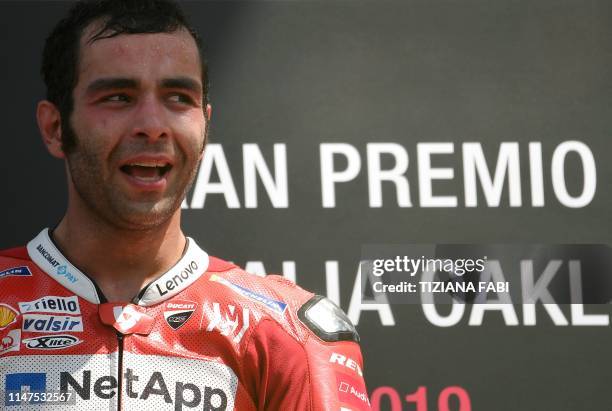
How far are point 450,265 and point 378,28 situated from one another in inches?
30.0

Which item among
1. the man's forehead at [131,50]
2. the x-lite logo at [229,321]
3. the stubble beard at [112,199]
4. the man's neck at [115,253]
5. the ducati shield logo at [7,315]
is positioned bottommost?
the x-lite logo at [229,321]

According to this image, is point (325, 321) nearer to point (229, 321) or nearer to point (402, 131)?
point (229, 321)

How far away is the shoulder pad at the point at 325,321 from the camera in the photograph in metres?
1.95

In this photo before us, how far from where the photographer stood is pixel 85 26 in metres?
1.90

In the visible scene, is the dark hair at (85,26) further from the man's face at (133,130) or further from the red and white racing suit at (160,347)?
the red and white racing suit at (160,347)

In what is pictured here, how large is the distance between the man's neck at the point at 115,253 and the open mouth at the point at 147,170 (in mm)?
122

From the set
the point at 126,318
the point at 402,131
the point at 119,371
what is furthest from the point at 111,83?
the point at 402,131

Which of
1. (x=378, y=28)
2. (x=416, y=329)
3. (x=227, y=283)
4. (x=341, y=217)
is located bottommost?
(x=416, y=329)

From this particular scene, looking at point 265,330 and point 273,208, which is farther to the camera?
point 273,208

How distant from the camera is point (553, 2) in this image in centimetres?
279

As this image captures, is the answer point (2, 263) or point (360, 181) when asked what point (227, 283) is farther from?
point (360, 181)

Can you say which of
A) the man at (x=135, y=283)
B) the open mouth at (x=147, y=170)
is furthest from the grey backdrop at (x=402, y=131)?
the open mouth at (x=147, y=170)

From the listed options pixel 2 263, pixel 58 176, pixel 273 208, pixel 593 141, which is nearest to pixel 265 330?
pixel 2 263

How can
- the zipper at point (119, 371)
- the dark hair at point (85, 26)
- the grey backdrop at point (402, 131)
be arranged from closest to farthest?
the zipper at point (119, 371) → the dark hair at point (85, 26) → the grey backdrop at point (402, 131)
